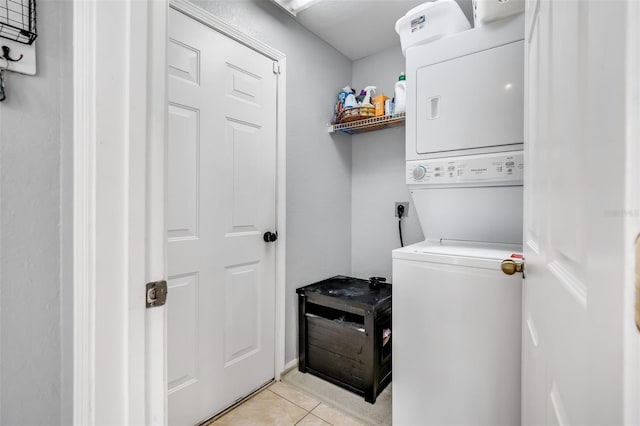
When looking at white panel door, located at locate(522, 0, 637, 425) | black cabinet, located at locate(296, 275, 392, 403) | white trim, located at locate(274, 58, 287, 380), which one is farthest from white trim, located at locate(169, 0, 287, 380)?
white panel door, located at locate(522, 0, 637, 425)

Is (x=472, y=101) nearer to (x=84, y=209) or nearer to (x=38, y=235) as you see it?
(x=84, y=209)

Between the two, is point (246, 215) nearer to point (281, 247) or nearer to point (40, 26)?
point (281, 247)

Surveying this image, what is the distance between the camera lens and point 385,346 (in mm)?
1957

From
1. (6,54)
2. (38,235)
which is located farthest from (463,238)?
(6,54)

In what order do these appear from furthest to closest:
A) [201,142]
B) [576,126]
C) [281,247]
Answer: [281,247], [201,142], [576,126]

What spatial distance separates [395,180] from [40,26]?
7.32ft

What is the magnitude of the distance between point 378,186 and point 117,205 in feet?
7.11

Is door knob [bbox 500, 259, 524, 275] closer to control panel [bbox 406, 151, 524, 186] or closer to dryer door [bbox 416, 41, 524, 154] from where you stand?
control panel [bbox 406, 151, 524, 186]

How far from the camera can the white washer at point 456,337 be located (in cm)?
122

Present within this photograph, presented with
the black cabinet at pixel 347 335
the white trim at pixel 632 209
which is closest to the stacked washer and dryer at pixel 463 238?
the black cabinet at pixel 347 335

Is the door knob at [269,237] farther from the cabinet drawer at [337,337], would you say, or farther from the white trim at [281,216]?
the cabinet drawer at [337,337]

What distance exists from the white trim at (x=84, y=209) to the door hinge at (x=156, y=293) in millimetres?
108

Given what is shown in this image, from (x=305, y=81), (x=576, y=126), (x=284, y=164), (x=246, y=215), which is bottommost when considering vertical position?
(x=246, y=215)

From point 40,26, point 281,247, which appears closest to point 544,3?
point 40,26
